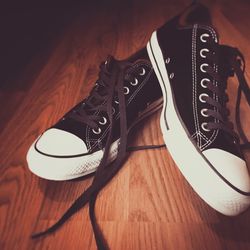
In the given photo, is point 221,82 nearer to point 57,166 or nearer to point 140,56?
point 140,56

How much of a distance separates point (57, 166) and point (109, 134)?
14 centimetres

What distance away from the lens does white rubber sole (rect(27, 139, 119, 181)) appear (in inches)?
22.3

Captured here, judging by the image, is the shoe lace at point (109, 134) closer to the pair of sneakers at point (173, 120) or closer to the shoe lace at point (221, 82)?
the pair of sneakers at point (173, 120)

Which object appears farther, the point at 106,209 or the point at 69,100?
the point at 69,100

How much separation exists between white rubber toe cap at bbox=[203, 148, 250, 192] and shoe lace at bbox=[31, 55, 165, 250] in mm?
179

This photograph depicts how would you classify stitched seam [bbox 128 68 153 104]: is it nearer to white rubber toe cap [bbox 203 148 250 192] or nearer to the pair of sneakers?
the pair of sneakers

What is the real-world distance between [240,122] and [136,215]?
1.31ft

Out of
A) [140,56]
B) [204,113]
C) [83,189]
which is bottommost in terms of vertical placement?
[83,189]

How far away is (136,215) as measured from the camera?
556mm

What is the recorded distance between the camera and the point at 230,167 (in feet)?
1.69

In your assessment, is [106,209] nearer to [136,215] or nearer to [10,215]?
[136,215]

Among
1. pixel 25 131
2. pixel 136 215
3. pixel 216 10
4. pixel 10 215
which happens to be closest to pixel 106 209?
pixel 136 215

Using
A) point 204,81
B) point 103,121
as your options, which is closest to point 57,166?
point 103,121

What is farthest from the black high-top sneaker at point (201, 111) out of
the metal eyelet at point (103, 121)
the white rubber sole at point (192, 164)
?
the metal eyelet at point (103, 121)
